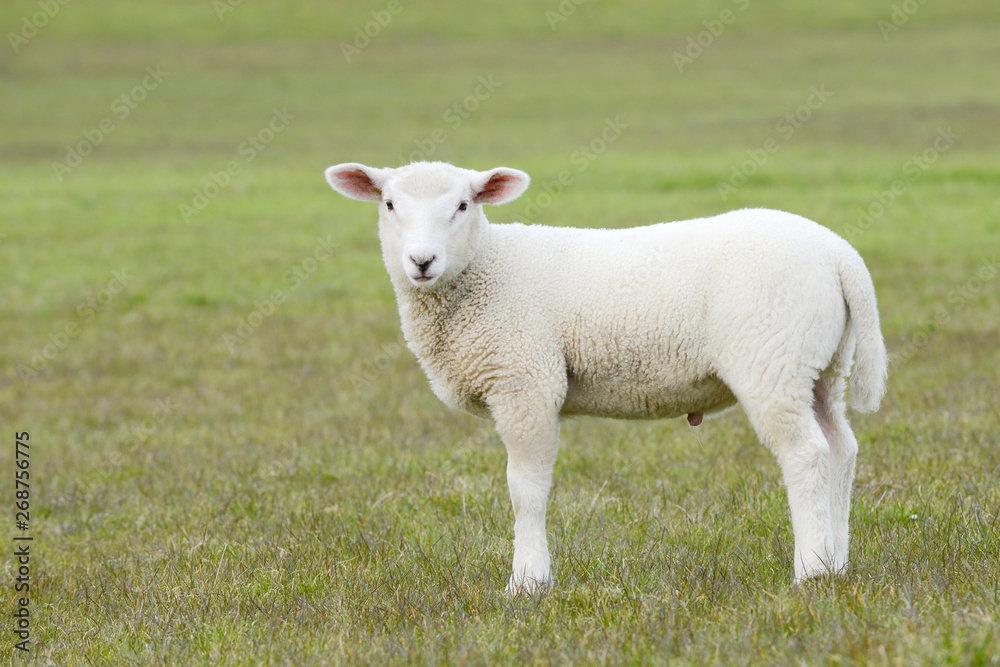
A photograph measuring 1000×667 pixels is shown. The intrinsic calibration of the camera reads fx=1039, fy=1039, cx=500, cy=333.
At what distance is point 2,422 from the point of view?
9.66 m

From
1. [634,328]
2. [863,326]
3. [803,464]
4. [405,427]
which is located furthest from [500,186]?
[405,427]

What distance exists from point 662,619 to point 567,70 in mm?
44306

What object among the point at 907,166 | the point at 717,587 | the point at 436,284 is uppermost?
the point at 436,284

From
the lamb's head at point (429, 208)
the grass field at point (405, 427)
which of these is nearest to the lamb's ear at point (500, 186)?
the lamb's head at point (429, 208)

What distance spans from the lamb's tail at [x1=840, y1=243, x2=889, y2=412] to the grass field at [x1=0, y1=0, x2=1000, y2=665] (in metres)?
0.69

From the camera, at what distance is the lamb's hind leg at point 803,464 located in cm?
421

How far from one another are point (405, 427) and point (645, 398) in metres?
3.75

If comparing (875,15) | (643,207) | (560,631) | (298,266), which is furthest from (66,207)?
(875,15)

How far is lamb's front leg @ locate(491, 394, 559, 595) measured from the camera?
4469mm

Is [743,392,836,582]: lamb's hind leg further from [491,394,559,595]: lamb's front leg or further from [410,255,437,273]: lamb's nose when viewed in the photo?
[410,255,437,273]: lamb's nose

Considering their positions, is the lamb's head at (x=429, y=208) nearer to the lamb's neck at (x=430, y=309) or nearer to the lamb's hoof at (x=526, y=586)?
the lamb's neck at (x=430, y=309)

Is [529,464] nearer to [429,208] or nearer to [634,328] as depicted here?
[634,328]

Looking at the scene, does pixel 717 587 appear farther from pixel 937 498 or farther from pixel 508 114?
pixel 508 114

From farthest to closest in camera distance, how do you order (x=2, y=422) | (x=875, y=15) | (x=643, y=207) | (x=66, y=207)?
(x=875, y=15), (x=66, y=207), (x=643, y=207), (x=2, y=422)
